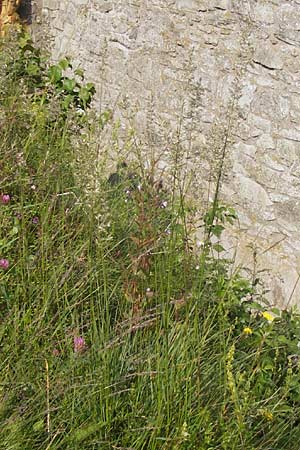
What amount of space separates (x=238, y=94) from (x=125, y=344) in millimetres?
2176

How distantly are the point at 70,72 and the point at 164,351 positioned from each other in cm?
433

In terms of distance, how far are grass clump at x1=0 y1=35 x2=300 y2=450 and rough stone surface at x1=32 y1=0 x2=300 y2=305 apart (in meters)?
0.64

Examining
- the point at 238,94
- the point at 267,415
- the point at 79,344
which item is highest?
the point at 238,94

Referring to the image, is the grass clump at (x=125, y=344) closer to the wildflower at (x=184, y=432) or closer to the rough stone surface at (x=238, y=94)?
the wildflower at (x=184, y=432)

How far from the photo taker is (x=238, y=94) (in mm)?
4348

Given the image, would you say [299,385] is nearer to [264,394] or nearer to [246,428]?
[264,394]

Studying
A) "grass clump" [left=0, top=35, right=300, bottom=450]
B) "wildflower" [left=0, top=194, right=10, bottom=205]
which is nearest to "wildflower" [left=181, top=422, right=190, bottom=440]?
"grass clump" [left=0, top=35, right=300, bottom=450]

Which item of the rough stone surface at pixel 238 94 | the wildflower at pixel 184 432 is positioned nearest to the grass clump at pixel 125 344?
the wildflower at pixel 184 432

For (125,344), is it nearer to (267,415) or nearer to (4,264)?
(267,415)

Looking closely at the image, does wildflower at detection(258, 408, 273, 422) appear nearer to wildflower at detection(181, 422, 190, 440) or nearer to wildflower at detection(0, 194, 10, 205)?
wildflower at detection(181, 422, 190, 440)

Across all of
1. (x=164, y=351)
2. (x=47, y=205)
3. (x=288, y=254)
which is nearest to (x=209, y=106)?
(x=288, y=254)

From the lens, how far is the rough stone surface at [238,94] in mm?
4262

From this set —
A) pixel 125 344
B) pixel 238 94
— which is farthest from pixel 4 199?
pixel 238 94

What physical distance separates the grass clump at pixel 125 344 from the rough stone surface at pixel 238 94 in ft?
2.11
